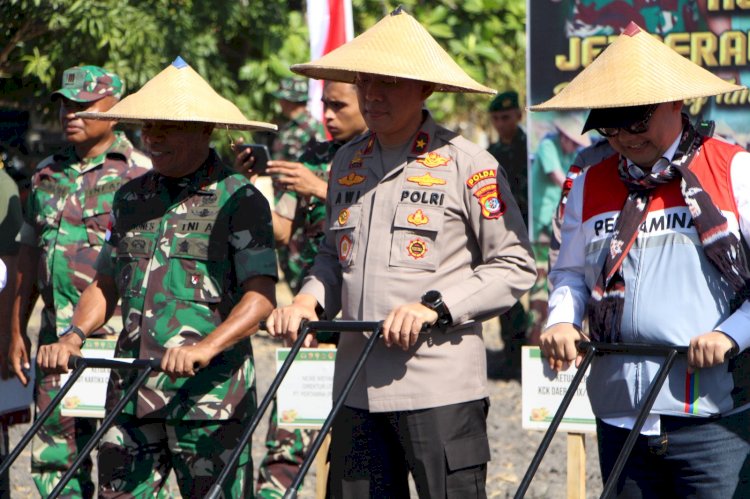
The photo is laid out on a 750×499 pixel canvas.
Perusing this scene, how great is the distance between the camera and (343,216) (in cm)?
438

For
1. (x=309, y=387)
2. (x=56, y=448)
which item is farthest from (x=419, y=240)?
(x=56, y=448)

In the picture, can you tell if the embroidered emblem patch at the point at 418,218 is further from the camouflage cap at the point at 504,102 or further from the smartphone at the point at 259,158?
the camouflage cap at the point at 504,102

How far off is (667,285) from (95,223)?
311cm

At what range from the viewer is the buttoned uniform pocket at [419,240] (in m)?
4.20

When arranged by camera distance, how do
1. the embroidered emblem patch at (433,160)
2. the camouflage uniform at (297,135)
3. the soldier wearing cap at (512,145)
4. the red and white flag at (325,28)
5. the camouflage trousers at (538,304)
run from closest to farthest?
the embroidered emblem patch at (433,160) → the camouflage uniform at (297,135) → the red and white flag at (325,28) → the camouflage trousers at (538,304) → the soldier wearing cap at (512,145)

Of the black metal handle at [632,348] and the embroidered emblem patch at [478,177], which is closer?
the black metal handle at [632,348]

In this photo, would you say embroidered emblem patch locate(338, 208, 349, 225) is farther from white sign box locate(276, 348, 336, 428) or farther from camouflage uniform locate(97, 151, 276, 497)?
white sign box locate(276, 348, 336, 428)

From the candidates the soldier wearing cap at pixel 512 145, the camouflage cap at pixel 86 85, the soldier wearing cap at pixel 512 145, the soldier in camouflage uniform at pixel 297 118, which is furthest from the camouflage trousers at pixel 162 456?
the soldier wearing cap at pixel 512 145

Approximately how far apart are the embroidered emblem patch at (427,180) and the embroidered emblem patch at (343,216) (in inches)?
9.8

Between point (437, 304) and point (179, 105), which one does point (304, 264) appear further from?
point (437, 304)

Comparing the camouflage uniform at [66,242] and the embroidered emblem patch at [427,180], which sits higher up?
the embroidered emblem patch at [427,180]

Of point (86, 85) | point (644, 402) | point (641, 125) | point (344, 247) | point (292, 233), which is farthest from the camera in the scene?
point (292, 233)

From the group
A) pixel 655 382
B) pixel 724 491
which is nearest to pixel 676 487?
pixel 724 491

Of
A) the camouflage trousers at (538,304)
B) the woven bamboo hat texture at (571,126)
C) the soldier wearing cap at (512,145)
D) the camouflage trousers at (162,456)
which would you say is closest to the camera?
the camouflage trousers at (162,456)
